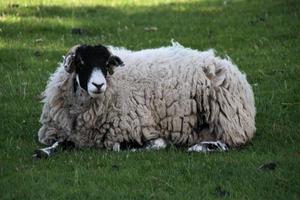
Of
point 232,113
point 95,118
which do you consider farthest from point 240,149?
point 95,118

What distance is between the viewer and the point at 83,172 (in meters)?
6.86

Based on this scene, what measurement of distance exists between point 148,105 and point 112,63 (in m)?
0.60

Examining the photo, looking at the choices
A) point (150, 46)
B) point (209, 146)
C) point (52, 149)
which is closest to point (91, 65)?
point (52, 149)

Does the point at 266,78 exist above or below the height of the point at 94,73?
below

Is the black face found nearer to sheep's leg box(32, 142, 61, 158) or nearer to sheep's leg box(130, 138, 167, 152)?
sheep's leg box(32, 142, 61, 158)

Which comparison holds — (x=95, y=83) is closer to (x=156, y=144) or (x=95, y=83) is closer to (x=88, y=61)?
(x=88, y=61)

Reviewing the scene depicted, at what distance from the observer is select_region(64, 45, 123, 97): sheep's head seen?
24.5ft

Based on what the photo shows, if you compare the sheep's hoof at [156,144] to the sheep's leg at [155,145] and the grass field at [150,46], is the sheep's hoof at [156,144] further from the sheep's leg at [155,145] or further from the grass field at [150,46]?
the grass field at [150,46]

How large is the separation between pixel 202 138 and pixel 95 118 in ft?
3.81

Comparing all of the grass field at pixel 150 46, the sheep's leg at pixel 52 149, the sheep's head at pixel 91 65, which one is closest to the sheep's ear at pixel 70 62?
the sheep's head at pixel 91 65

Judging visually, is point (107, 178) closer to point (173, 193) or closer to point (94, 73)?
point (173, 193)

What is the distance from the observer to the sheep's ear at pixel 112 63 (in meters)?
7.81

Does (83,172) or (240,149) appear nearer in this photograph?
(83,172)

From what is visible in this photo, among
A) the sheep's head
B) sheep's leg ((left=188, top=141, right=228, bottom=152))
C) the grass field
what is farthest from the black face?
sheep's leg ((left=188, top=141, right=228, bottom=152))
